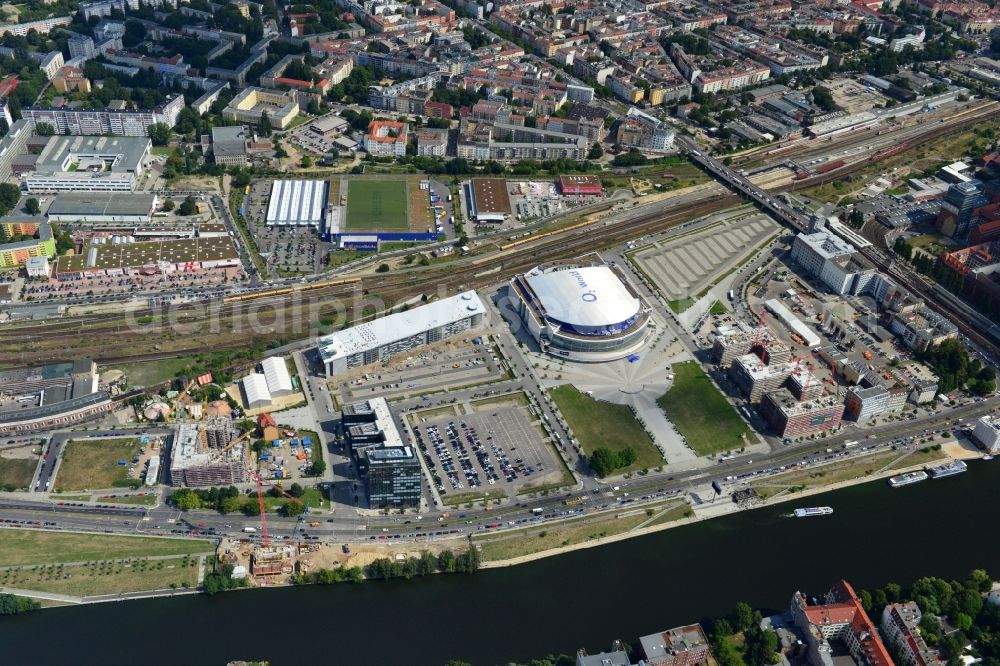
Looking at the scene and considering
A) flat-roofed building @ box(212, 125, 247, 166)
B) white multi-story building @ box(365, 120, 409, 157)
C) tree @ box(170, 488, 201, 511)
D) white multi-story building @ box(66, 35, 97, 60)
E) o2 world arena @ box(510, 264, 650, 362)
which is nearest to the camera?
tree @ box(170, 488, 201, 511)

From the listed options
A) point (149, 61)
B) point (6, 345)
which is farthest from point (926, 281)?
point (149, 61)

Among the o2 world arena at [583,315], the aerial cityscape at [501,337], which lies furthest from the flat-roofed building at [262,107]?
the o2 world arena at [583,315]

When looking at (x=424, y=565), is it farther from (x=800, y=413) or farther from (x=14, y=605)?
(x=800, y=413)

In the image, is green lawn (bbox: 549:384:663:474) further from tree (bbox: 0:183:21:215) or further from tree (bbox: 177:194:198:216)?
tree (bbox: 0:183:21:215)

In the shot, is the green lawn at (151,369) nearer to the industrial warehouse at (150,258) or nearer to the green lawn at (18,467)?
the green lawn at (18,467)

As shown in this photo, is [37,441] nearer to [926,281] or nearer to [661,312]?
[661,312]

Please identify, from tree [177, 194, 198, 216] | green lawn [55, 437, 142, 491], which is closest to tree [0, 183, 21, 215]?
tree [177, 194, 198, 216]
